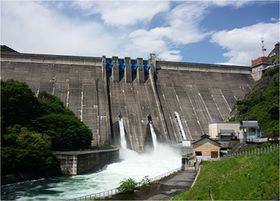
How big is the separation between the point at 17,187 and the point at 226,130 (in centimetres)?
2548

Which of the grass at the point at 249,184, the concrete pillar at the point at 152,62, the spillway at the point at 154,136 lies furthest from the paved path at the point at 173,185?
the concrete pillar at the point at 152,62

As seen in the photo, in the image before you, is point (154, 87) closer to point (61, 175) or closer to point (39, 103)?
point (39, 103)

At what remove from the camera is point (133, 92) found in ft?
182

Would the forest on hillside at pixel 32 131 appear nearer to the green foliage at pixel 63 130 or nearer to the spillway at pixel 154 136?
the green foliage at pixel 63 130

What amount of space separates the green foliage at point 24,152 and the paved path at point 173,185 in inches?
406

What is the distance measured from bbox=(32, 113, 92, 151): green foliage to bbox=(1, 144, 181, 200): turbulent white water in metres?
4.30

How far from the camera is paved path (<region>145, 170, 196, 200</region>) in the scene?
67.4 feet

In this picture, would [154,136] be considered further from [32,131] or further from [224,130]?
[32,131]

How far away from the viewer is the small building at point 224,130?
138 feet

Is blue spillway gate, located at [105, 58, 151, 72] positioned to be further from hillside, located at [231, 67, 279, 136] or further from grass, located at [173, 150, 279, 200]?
grass, located at [173, 150, 279, 200]

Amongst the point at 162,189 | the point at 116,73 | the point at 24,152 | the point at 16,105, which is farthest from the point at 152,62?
the point at 162,189

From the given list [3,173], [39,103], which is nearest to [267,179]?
[3,173]

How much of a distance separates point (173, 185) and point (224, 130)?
21298 millimetres

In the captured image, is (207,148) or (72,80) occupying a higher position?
(72,80)
